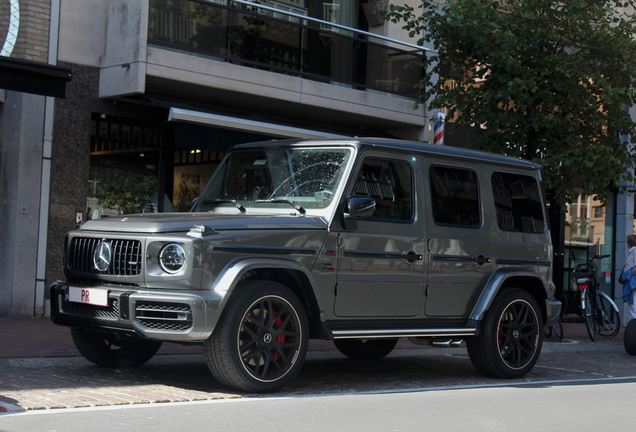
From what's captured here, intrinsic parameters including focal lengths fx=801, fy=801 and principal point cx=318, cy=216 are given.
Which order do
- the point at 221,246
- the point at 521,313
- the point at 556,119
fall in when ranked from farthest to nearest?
1. the point at 556,119
2. the point at 521,313
3. the point at 221,246

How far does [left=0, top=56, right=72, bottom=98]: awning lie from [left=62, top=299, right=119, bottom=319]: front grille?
4.80m

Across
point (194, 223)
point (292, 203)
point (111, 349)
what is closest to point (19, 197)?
point (111, 349)

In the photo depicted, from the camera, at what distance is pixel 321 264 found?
6574 millimetres

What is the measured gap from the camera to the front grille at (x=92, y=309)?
605 centimetres

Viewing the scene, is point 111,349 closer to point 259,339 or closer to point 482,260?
point 259,339

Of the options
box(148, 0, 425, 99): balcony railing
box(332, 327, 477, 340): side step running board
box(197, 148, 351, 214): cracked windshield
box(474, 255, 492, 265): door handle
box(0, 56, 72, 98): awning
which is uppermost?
box(148, 0, 425, 99): balcony railing

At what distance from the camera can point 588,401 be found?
6.96 meters

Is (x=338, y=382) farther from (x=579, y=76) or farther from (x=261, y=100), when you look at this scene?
(x=261, y=100)

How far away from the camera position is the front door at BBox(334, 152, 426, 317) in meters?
6.78

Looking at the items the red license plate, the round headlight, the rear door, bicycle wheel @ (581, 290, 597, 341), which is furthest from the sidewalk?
bicycle wheel @ (581, 290, 597, 341)

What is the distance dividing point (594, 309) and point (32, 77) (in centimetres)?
977

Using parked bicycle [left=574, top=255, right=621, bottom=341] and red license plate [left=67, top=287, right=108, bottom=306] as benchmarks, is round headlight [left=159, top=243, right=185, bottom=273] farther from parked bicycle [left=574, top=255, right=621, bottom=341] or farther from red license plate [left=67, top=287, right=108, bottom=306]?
parked bicycle [left=574, top=255, right=621, bottom=341]

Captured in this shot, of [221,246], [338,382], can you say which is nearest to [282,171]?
[221,246]

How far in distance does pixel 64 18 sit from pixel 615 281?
14.1 m
